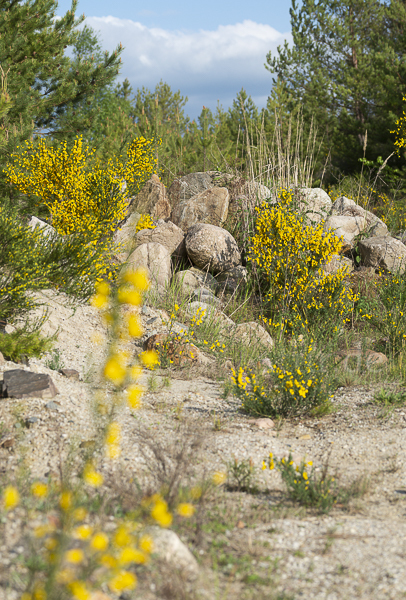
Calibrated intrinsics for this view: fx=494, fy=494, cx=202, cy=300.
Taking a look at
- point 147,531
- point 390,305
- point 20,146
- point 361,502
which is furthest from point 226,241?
point 147,531

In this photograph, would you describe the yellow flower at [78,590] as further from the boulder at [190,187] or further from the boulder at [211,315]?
the boulder at [190,187]

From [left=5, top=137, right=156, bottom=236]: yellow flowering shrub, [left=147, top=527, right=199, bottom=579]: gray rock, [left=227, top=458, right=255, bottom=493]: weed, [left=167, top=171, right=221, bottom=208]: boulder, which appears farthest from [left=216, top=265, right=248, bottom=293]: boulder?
[left=147, top=527, right=199, bottom=579]: gray rock

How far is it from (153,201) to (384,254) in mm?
3565

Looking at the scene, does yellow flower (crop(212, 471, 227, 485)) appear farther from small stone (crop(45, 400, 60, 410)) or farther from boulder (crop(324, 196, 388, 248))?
boulder (crop(324, 196, 388, 248))

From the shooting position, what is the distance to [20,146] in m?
7.45

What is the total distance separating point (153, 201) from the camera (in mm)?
7754

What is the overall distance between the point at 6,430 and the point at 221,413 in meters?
1.48

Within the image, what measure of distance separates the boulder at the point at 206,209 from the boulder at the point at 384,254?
219cm

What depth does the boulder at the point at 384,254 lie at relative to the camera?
7102 mm

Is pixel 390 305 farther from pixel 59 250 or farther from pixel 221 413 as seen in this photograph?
pixel 59 250

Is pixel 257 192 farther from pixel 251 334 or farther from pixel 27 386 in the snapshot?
pixel 27 386

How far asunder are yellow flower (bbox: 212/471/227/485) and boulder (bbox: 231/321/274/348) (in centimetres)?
262

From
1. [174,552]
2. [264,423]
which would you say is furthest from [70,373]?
[174,552]

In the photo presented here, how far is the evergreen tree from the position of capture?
489 inches
